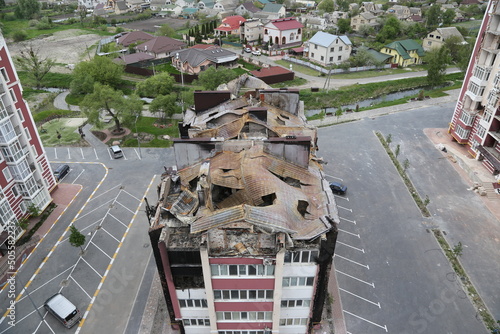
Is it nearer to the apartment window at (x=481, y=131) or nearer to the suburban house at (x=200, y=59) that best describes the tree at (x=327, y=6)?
the suburban house at (x=200, y=59)

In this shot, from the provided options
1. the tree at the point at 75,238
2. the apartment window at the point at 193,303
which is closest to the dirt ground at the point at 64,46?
the tree at the point at 75,238

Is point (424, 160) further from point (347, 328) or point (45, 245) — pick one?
point (45, 245)

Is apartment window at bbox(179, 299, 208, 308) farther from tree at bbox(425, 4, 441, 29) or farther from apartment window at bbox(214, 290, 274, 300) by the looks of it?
tree at bbox(425, 4, 441, 29)

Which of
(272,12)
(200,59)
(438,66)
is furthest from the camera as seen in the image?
(272,12)

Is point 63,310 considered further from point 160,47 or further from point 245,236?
point 160,47

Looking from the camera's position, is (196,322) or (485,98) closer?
(196,322)

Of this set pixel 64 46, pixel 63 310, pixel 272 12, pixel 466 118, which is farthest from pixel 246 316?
pixel 272 12

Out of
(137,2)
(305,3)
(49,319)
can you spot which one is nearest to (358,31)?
(305,3)
